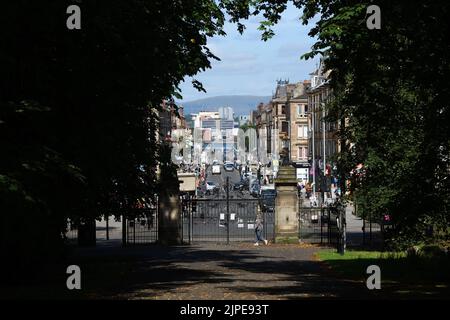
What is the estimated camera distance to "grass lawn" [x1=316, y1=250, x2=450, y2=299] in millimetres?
17911

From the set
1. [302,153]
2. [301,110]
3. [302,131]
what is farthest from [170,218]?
[301,110]

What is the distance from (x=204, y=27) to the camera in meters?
31.0

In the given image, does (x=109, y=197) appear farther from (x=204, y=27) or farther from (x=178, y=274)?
(x=204, y=27)

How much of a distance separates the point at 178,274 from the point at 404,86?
1395cm

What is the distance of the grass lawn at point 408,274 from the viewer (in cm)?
1791

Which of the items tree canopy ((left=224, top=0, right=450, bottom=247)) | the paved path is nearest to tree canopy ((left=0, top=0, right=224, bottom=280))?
the paved path

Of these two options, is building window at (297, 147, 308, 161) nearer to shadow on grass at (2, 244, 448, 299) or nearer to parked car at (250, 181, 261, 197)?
parked car at (250, 181, 261, 197)

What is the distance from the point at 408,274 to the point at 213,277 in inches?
196

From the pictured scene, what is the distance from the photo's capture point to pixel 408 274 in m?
22.4

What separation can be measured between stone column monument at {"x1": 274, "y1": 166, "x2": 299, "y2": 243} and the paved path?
7448mm

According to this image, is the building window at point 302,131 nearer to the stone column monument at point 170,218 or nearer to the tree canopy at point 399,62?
the stone column monument at point 170,218

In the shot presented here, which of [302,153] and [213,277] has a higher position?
[302,153]

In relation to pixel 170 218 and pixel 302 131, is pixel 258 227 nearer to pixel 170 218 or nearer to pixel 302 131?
pixel 170 218
